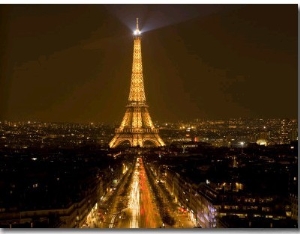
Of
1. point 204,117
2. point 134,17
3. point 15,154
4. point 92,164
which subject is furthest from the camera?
point 92,164

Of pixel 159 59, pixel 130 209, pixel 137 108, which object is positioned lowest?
pixel 130 209

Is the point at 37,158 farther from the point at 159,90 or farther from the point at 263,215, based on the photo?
the point at 263,215

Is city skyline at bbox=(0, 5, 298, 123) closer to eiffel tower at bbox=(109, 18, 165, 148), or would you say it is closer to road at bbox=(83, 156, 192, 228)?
eiffel tower at bbox=(109, 18, 165, 148)

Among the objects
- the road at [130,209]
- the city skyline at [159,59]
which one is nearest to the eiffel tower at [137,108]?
the city skyline at [159,59]

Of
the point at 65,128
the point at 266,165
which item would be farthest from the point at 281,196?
the point at 65,128

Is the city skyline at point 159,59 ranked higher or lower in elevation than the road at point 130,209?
higher

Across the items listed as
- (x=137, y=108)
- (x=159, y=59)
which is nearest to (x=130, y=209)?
(x=137, y=108)

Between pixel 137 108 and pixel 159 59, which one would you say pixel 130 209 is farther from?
pixel 159 59

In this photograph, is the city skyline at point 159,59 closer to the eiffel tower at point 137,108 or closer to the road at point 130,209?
the eiffel tower at point 137,108
